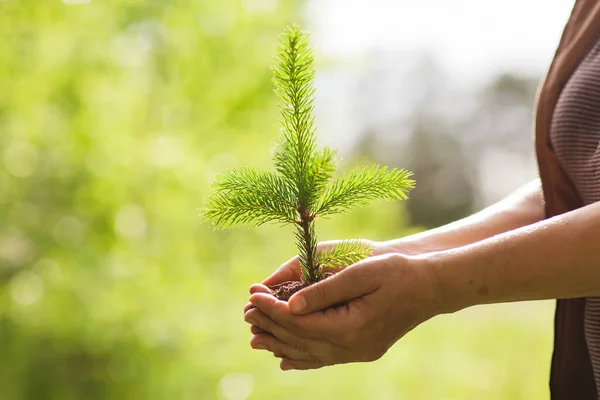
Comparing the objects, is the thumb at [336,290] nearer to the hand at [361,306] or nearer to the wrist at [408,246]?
the hand at [361,306]

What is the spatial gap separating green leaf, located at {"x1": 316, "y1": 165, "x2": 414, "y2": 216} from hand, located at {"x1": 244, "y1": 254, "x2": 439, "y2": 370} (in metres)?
0.11

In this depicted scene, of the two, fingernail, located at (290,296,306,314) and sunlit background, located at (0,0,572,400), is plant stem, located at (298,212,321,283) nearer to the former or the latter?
fingernail, located at (290,296,306,314)

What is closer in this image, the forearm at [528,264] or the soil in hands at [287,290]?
the forearm at [528,264]

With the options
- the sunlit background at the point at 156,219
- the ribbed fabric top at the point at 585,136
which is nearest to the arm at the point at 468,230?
the ribbed fabric top at the point at 585,136

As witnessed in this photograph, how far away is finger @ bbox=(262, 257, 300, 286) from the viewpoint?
812 mm

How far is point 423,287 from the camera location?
25.3 inches

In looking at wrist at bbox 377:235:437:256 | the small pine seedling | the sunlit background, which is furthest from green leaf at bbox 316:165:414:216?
the sunlit background

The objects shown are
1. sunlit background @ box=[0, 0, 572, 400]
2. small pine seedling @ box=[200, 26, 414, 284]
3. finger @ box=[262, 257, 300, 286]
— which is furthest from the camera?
sunlit background @ box=[0, 0, 572, 400]

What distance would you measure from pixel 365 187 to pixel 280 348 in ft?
0.73

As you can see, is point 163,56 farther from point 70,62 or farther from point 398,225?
point 398,225

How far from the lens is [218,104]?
2803mm

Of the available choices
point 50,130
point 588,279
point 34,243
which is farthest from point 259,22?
point 588,279

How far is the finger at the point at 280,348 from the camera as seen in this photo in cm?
69

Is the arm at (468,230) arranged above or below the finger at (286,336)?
above
